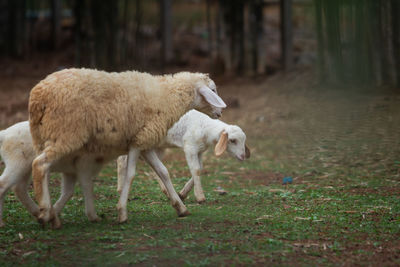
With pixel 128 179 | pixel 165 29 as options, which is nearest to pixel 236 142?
pixel 128 179

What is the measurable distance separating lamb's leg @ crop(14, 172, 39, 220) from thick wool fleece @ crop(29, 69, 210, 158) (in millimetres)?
488

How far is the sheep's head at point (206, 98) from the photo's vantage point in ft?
20.6

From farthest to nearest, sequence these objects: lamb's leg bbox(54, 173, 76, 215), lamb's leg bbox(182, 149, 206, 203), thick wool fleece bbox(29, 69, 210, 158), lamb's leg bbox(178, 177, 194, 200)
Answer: lamb's leg bbox(178, 177, 194, 200)
lamb's leg bbox(182, 149, 206, 203)
lamb's leg bbox(54, 173, 76, 215)
thick wool fleece bbox(29, 69, 210, 158)

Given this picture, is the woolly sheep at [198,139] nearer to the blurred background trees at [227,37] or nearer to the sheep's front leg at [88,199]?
the blurred background trees at [227,37]

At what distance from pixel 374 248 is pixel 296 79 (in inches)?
465

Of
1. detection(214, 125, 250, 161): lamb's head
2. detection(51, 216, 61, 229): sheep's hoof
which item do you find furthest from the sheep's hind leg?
detection(214, 125, 250, 161): lamb's head

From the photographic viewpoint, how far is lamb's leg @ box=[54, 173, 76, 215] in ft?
19.0

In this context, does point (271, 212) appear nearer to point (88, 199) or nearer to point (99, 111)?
point (88, 199)

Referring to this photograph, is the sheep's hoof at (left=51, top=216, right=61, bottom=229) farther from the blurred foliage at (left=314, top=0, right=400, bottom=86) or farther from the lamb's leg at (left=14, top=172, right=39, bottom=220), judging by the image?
the blurred foliage at (left=314, top=0, right=400, bottom=86)

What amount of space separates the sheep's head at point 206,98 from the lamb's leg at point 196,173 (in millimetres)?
1128

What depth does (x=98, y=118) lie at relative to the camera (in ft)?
17.8

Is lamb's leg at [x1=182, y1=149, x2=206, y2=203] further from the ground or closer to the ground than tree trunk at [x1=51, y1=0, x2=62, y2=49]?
closer to the ground

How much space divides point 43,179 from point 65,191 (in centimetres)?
67

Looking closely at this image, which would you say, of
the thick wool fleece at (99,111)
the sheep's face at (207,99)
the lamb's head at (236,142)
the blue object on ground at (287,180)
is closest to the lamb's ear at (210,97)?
the sheep's face at (207,99)
